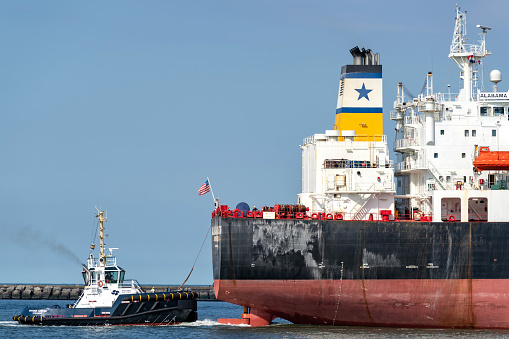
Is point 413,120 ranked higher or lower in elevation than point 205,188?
higher

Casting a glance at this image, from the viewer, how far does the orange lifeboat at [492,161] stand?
40109 millimetres

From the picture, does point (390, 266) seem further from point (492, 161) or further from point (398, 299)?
point (492, 161)

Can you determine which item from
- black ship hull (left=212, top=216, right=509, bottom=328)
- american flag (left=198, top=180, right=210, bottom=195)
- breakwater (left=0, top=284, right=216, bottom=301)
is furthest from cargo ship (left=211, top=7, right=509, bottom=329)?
breakwater (left=0, top=284, right=216, bottom=301)

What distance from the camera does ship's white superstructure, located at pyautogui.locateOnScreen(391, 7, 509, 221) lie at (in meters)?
41.6

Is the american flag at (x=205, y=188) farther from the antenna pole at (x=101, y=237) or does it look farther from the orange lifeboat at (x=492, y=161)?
the orange lifeboat at (x=492, y=161)

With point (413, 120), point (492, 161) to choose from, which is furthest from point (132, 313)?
point (492, 161)

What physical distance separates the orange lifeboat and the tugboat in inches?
595

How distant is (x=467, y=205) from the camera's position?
133ft

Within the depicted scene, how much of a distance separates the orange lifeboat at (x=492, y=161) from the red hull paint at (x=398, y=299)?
5.10m

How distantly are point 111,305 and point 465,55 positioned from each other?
2131 centimetres

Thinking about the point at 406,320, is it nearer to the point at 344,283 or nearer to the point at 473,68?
the point at 344,283

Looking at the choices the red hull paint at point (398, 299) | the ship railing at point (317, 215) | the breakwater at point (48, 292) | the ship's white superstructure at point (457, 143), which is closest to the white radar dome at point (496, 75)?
the ship's white superstructure at point (457, 143)

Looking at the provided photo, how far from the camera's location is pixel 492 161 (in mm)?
40219

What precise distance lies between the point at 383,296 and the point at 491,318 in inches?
194
